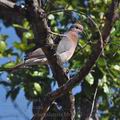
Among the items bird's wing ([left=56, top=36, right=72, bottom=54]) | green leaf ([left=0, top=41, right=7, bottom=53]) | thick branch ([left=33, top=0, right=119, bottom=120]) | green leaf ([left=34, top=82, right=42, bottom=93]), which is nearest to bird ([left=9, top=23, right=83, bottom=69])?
bird's wing ([left=56, top=36, right=72, bottom=54])

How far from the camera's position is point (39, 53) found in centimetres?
275

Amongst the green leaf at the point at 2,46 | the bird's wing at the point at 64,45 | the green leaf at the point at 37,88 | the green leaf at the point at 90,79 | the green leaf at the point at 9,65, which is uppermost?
the bird's wing at the point at 64,45

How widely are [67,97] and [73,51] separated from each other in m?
0.46

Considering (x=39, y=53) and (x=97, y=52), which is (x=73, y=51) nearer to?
(x=39, y=53)

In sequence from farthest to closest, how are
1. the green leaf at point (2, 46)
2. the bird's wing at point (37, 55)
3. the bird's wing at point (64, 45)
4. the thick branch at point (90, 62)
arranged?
the green leaf at point (2, 46) → the bird's wing at point (37, 55) → the bird's wing at point (64, 45) → the thick branch at point (90, 62)

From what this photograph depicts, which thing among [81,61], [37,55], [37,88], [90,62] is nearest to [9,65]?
[37,55]

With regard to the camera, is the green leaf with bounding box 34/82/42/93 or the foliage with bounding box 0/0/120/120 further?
the green leaf with bounding box 34/82/42/93

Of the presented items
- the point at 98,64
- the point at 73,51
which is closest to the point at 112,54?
the point at 98,64

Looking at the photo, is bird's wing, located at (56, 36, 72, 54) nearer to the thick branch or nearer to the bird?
the bird

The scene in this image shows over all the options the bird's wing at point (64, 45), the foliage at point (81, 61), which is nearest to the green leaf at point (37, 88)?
the foliage at point (81, 61)

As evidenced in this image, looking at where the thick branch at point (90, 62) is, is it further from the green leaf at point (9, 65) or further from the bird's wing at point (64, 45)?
the green leaf at point (9, 65)

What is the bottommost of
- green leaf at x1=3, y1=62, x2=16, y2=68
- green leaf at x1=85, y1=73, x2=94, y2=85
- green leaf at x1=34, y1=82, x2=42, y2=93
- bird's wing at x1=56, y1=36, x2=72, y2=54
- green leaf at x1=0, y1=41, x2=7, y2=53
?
green leaf at x1=34, y1=82, x2=42, y2=93

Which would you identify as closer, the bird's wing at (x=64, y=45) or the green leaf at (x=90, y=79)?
the bird's wing at (x=64, y=45)

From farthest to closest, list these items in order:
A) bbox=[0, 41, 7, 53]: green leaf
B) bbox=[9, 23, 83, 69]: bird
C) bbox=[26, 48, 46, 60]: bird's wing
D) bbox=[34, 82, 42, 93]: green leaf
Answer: bbox=[34, 82, 42, 93]: green leaf < bbox=[0, 41, 7, 53]: green leaf < bbox=[26, 48, 46, 60]: bird's wing < bbox=[9, 23, 83, 69]: bird
